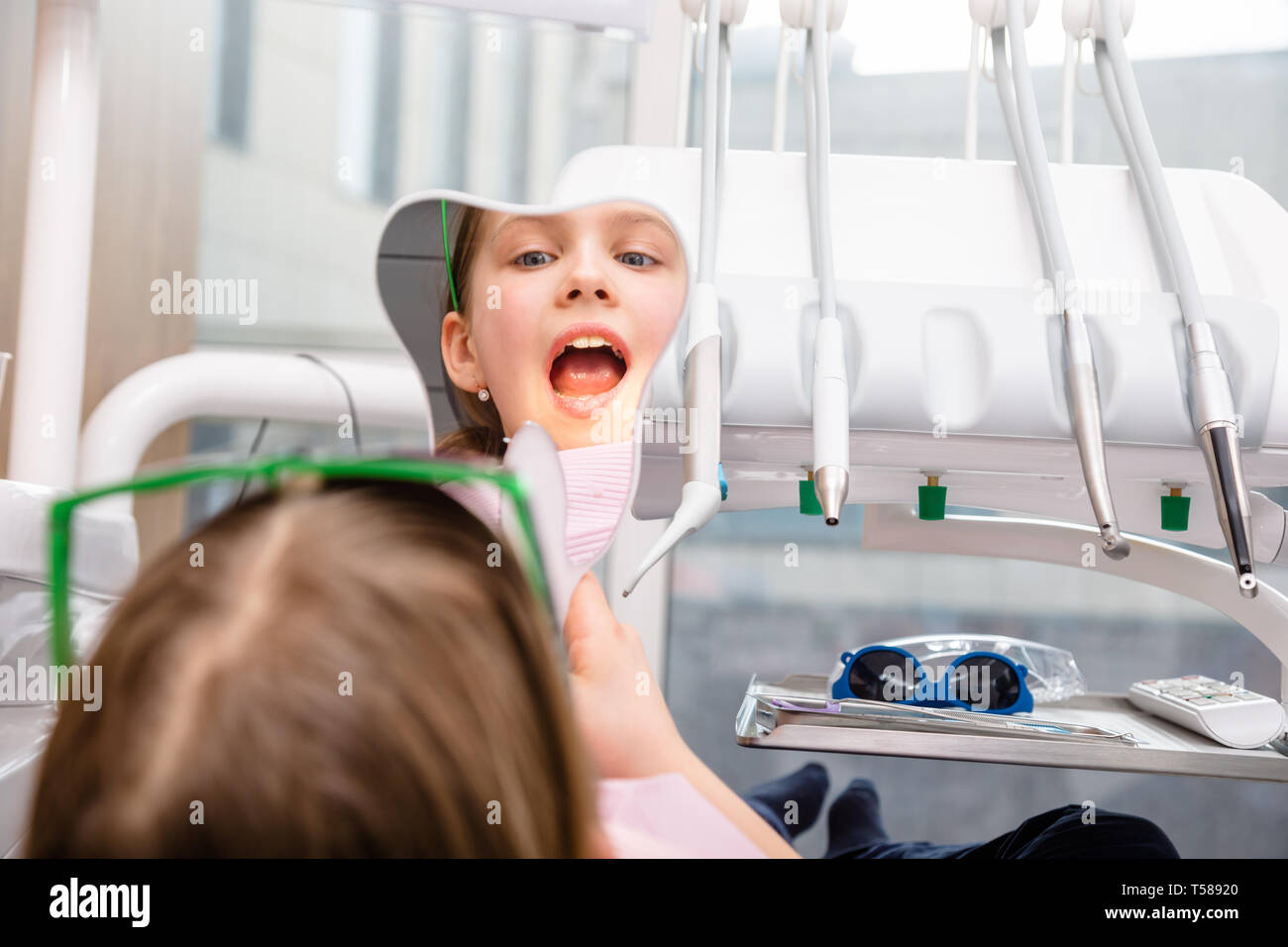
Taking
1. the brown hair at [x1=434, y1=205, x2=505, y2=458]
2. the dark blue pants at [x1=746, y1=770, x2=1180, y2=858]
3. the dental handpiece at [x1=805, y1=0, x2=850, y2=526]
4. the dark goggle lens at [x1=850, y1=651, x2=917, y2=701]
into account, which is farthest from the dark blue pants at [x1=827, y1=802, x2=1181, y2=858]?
the brown hair at [x1=434, y1=205, x2=505, y2=458]

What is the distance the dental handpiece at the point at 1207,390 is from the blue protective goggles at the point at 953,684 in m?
0.12

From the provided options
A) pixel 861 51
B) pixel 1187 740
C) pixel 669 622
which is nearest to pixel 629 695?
pixel 1187 740

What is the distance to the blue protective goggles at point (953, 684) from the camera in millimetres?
456

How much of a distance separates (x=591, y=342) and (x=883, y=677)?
230mm

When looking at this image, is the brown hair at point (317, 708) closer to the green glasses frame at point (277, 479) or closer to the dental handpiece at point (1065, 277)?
the green glasses frame at point (277, 479)

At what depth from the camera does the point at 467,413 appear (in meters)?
0.40

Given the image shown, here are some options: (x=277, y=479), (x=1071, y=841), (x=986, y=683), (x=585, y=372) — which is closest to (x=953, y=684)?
(x=986, y=683)

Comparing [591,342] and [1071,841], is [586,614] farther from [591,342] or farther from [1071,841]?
[1071,841]

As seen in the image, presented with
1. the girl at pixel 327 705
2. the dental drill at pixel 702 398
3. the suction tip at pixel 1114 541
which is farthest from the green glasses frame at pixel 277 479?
the suction tip at pixel 1114 541

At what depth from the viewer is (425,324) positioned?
40cm

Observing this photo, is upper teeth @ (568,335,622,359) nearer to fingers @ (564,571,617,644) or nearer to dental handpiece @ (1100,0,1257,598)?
fingers @ (564,571,617,644)

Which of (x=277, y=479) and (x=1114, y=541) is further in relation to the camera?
(x=1114, y=541)
